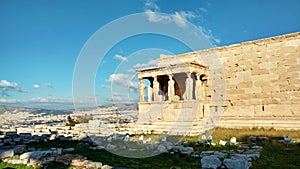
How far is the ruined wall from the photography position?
1302 cm

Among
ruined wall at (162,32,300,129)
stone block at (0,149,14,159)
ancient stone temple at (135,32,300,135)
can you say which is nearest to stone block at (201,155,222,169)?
stone block at (0,149,14,159)

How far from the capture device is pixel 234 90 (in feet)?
49.5

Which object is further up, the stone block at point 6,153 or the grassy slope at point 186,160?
the stone block at point 6,153

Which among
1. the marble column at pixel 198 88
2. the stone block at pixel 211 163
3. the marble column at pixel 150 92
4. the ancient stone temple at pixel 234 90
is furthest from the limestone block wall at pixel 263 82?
the stone block at pixel 211 163

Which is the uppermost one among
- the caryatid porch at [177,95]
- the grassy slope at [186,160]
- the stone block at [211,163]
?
the caryatid porch at [177,95]

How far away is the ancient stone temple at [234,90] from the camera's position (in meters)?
13.1

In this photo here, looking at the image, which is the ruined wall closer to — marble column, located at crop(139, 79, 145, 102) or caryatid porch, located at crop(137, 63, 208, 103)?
caryatid porch, located at crop(137, 63, 208, 103)

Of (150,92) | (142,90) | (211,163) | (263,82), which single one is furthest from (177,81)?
(211,163)

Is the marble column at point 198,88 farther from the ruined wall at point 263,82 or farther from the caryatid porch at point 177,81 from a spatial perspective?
the ruined wall at point 263,82

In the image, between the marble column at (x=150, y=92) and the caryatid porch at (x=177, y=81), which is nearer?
the caryatid porch at (x=177, y=81)

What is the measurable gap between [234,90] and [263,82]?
1.71 m

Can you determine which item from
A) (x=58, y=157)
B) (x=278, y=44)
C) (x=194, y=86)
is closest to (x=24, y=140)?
(x=58, y=157)

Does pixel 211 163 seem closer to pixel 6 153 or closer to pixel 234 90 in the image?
pixel 6 153

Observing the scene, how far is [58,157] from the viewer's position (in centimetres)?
685
